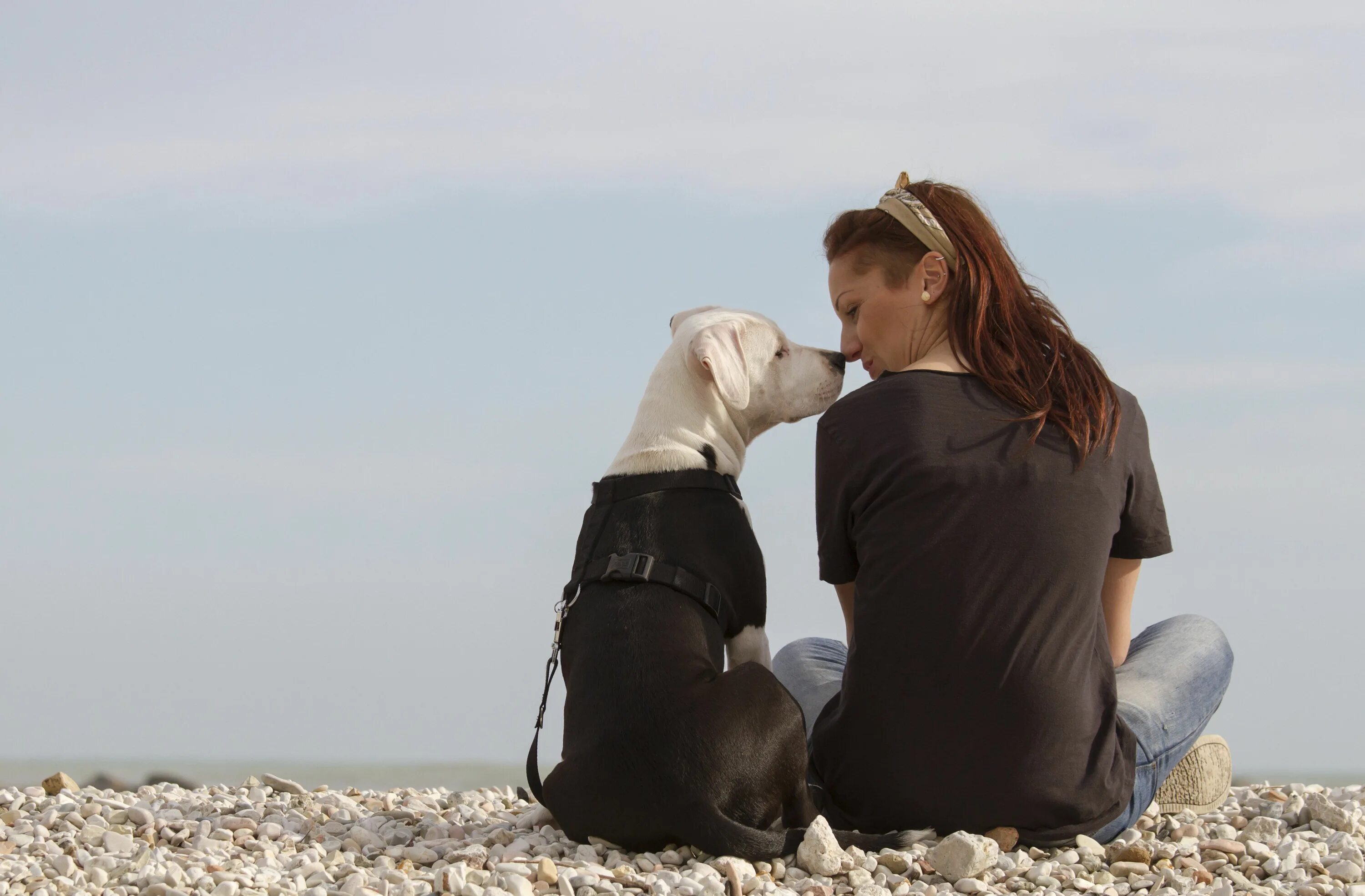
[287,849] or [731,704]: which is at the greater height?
[731,704]

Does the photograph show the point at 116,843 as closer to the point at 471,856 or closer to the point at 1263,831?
the point at 471,856

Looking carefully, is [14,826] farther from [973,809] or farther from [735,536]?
[973,809]

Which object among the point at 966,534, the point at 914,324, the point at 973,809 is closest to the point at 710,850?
the point at 973,809

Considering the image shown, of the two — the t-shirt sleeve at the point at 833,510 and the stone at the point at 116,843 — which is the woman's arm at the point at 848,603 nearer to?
the t-shirt sleeve at the point at 833,510

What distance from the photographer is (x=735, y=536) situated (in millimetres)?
3951

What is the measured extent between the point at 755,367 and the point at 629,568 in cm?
109

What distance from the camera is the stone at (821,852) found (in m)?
3.50

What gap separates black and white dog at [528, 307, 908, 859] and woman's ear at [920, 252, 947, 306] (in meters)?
0.72

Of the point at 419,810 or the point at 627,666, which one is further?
the point at 419,810

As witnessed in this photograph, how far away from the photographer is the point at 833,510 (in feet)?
11.9

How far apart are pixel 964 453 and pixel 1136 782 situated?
1368 mm

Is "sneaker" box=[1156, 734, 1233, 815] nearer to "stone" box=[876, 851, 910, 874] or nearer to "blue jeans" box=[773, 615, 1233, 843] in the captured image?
"blue jeans" box=[773, 615, 1233, 843]

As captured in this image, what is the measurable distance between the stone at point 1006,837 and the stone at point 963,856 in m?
0.15

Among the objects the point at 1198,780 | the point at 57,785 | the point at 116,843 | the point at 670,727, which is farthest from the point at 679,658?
the point at 57,785
